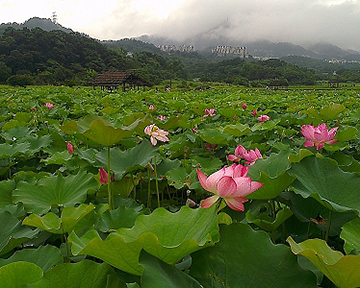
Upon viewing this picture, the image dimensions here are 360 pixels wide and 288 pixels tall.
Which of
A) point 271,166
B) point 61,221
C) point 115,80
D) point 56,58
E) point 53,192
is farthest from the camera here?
point 56,58

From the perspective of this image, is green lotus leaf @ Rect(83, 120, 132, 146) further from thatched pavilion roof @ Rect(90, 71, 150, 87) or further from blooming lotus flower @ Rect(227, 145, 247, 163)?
thatched pavilion roof @ Rect(90, 71, 150, 87)

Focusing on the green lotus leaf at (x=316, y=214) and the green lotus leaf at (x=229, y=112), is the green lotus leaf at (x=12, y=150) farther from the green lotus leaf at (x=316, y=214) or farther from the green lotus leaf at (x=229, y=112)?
the green lotus leaf at (x=229, y=112)

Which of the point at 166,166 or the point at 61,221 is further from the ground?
the point at 61,221

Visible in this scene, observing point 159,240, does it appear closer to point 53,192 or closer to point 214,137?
point 53,192

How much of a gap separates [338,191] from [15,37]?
161ft

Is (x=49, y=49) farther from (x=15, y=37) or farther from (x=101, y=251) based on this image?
(x=101, y=251)

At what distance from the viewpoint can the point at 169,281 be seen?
1.67 ft

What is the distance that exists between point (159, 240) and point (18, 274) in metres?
0.26

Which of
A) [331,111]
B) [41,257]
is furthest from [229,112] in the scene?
[41,257]

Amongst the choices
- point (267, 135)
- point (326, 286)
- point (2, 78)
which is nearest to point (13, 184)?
point (326, 286)

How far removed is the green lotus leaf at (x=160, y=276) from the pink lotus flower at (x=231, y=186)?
0.16 metres

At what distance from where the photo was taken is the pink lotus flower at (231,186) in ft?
2.13

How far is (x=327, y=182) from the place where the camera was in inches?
35.3

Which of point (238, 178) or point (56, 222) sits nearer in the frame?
Answer: point (238, 178)
